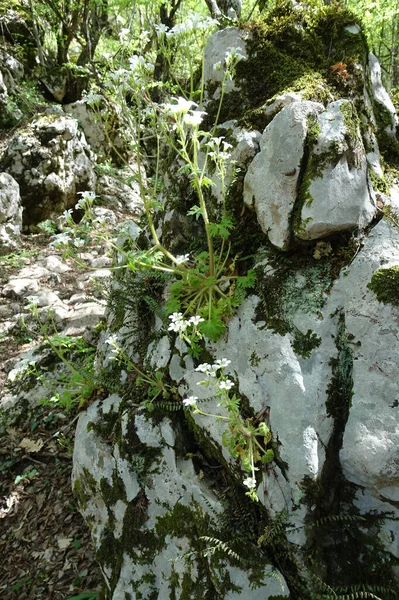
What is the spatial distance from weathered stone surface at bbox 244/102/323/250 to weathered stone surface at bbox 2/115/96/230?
706cm

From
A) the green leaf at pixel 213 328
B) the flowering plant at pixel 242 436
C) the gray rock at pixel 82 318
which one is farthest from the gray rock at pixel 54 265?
the flowering plant at pixel 242 436

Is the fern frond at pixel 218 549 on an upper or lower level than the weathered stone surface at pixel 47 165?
lower

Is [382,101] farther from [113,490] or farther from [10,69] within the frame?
[10,69]

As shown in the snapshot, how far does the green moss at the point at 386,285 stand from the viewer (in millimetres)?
2724

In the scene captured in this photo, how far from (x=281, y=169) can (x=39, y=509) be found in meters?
3.94

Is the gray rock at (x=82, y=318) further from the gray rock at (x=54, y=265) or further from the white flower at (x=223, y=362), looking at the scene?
the white flower at (x=223, y=362)

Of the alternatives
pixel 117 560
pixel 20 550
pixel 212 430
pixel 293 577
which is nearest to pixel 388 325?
pixel 212 430

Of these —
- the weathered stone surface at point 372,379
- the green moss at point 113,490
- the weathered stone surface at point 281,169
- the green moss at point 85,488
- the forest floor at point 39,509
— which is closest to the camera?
the weathered stone surface at point 372,379

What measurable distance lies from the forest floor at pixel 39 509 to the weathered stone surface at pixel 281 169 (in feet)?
10.2

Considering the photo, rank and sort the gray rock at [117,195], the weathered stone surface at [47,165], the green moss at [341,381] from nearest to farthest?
the green moss at [341,381] → the weathered stone surface at [47,165] → the gray rock at [117,195]

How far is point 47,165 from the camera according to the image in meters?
8.99

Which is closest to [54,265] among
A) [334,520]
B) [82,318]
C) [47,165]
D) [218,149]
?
[82,318]

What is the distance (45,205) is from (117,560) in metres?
7.77

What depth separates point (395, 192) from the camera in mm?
3391
